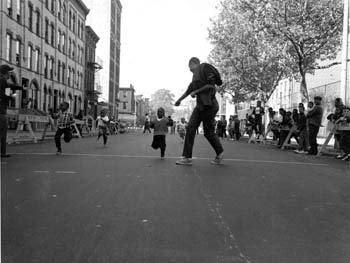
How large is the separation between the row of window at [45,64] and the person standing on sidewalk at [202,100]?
26443mm

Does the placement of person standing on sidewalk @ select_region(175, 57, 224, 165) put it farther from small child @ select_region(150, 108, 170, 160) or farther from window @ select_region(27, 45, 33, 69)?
window @ select_region(27, 45, 33, 69)

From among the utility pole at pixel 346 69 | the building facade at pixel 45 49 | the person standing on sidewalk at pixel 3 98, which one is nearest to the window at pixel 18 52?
the building facade at pixel 45 49

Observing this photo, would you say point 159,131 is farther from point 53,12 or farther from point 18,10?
point 53,12

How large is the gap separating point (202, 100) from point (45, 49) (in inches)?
1402

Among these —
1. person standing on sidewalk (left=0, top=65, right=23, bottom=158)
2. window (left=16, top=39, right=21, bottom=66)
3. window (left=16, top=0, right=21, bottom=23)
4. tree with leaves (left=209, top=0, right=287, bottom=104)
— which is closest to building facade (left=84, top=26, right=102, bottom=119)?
tree with leaves (left=209, top=0, right=287, bottom=104)

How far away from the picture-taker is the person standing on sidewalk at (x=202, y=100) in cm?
873

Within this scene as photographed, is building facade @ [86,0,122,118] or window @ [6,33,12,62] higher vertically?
building facade @ [86,0,122,118]

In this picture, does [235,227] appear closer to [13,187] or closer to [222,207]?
[222,207]

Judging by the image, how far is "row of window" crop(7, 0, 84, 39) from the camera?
112ft

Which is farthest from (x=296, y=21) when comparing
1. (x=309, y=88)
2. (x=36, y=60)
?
(x=309, y=88)

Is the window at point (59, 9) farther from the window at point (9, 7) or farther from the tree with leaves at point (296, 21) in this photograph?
the tree with leaves at point (296, 21)

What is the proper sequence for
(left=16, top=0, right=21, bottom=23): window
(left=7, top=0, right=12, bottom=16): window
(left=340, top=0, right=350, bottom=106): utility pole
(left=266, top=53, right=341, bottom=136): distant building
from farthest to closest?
(left=16, top=0, right=21, bottom=23): window < (left=266, top=53, right=341, bottom=136): distant building < (left=7, top=0, right=12, bottom=16): window < (left=340, top=0, right=350, bottom=106): utility pole

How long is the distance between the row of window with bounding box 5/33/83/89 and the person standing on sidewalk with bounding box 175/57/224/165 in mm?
26443

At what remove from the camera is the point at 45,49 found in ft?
136
